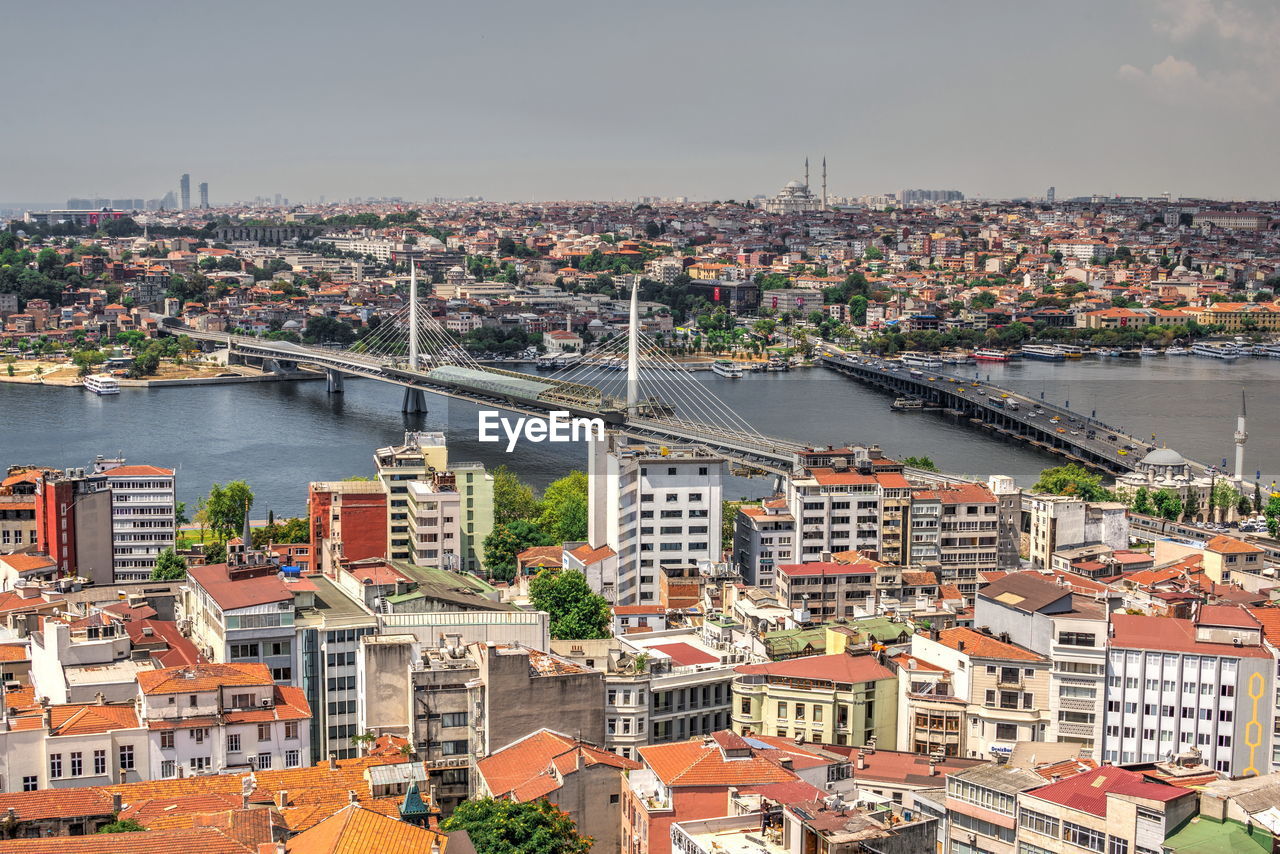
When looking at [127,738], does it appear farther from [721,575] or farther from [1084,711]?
[721,575]

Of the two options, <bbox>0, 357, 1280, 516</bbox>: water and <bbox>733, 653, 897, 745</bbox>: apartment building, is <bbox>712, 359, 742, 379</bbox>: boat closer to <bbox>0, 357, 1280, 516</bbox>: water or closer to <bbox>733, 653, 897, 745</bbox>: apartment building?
<bbox>0, 357, 1280, 516</bbox>: water

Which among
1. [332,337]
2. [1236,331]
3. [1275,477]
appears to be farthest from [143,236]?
[1275,477]

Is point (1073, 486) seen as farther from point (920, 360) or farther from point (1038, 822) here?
point (920, 360)

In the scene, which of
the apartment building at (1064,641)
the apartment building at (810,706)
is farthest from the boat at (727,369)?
the apartment building at (810,706)

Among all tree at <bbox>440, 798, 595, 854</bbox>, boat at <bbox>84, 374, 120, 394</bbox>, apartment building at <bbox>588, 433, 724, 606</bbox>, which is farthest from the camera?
boat at <bbox>84, 374, 120, 394</bbox>

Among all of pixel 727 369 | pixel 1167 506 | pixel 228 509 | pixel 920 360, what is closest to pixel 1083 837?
pixel 228 509

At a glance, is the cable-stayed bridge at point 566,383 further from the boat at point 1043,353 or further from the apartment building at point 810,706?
the boat at point 1043,353

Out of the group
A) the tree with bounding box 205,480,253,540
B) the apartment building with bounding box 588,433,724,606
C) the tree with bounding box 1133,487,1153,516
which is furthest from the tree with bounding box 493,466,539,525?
the tree with bounding box 1133,487,1153,516
